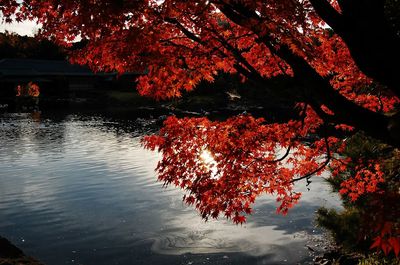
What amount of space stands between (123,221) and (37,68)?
8758 cm

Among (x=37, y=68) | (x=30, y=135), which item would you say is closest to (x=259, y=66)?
(x=30, y=135)

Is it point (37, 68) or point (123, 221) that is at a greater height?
point (37, 68)

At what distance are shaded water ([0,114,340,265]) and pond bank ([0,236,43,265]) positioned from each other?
3.79 metres

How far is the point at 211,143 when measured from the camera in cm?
1052

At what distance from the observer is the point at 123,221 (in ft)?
60.4

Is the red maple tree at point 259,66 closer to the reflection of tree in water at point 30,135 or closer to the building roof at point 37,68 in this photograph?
the reflection of tree in water at point 30,135

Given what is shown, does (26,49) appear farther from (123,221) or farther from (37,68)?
(123,221)

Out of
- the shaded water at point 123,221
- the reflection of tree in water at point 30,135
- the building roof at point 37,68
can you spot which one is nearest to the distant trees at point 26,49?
the building roof at point 37,68

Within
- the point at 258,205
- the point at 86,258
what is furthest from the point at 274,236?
the point at 86,258

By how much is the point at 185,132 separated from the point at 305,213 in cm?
1123

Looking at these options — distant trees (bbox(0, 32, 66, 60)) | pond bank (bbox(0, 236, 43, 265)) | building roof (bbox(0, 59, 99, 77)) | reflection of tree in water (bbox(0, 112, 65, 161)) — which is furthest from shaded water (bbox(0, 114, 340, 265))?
distant trees (bbox(0, 32, 66, 60))

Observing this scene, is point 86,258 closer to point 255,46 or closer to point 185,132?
point 185,132

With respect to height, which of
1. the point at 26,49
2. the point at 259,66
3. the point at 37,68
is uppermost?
the point at 26,49

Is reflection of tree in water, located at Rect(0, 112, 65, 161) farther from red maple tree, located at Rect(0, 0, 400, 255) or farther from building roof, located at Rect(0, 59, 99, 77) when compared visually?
building roof, located at Rect(0, 59, 99, 77)
